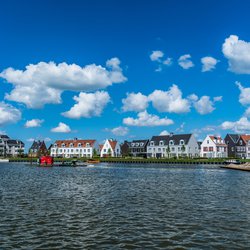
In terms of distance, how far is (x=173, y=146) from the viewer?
569 ft

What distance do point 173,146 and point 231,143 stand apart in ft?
98.3

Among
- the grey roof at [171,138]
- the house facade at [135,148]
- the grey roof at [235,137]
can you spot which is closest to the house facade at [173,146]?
the grey roof at [171,138]

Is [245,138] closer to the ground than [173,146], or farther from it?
farther from it

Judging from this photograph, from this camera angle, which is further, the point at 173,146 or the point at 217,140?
the point at 173,146

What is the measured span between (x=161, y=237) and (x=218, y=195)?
18888mm

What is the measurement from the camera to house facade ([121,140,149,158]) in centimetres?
18762

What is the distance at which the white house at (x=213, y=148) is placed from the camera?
535ft

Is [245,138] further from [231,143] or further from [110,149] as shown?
[110,149]

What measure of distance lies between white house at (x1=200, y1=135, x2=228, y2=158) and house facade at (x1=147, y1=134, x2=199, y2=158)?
6.34m

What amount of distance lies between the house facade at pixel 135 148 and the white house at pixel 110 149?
329 cm

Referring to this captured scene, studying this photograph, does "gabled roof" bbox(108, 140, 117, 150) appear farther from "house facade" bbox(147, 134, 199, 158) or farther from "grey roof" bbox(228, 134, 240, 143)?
"grey roof" bbox(228, 134, 240, 143)

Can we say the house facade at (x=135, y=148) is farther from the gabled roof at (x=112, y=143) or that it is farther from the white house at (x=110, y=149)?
the gabled roof at (x=112, y=143)

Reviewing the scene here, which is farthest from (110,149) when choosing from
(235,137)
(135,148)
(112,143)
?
(235,137)

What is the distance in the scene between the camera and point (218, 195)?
115 feet
